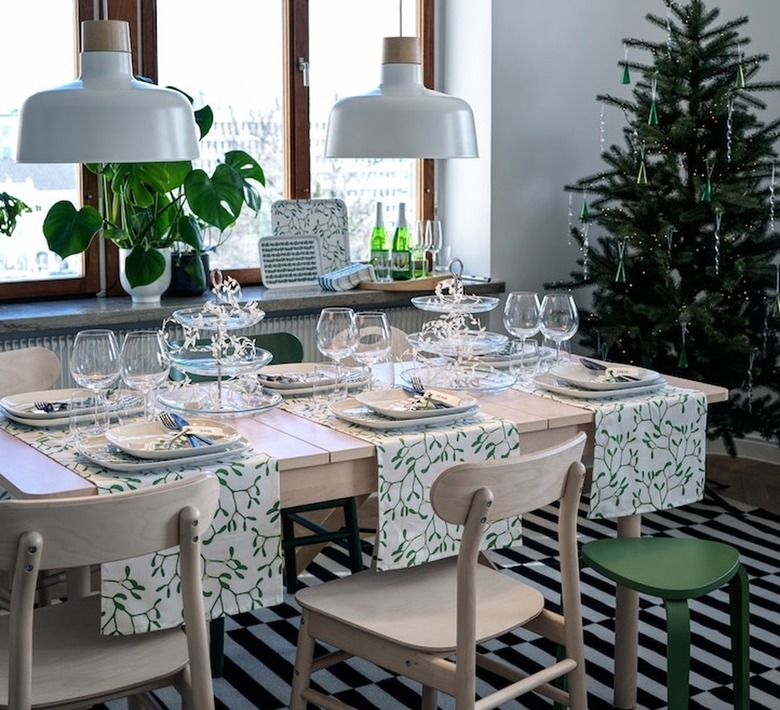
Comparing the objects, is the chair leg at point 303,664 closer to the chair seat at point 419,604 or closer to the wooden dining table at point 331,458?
the chair seat at point 419,604

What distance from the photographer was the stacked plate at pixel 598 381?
2789mm

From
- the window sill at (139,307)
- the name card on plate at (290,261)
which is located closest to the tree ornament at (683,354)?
the window sill at (139,307)

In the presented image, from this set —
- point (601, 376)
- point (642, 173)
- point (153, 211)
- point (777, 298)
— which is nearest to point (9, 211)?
point (153, 211)

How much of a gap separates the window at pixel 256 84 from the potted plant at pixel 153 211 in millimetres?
217

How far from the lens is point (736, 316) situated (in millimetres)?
4121

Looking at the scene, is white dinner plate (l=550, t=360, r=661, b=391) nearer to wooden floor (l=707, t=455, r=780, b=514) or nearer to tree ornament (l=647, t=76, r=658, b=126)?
tree ornament (l=647, t=76, r=658, b=126)

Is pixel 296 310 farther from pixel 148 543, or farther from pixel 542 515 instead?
pixel 148 543

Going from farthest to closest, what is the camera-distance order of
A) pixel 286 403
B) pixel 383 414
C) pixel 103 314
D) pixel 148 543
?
pixel 103 314 < pixel 286 403 < pixel 383 414 < pixel 148 543

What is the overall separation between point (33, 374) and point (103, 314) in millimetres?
826

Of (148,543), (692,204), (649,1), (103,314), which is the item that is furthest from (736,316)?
(148,543)

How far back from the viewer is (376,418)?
2514mm

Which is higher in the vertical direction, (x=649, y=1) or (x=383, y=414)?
(x=649, y=1)

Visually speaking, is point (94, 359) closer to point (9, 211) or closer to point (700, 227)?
point (9, 211)

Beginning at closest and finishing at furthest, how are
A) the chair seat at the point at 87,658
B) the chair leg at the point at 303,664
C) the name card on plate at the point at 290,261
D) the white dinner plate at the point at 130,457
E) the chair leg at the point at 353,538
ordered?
the chair seat at the point at 87,658, the white dinner plate at the point at 130,457, the chair leg at the point at 303,664, the chair leg at the point at 353,538, the name card on plate at the point at 290,261
